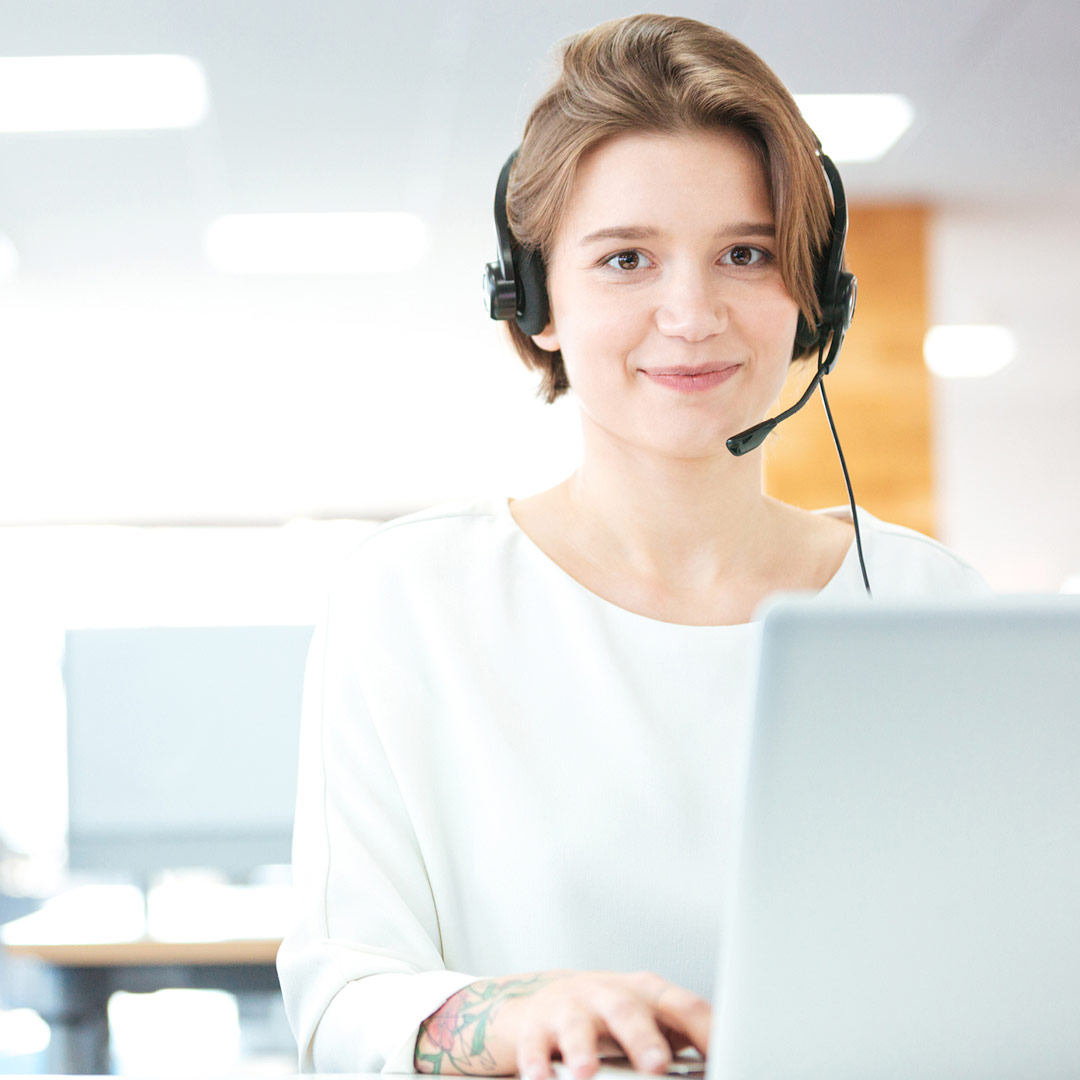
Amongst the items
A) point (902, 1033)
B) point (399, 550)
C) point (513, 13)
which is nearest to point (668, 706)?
point (399, 550)

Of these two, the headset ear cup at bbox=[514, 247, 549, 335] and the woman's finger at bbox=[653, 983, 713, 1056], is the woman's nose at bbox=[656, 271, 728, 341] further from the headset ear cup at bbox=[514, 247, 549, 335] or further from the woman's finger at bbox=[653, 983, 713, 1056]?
the woman's finger at bbox=[653, 983, 713, 1056]

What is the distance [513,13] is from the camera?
3.15m

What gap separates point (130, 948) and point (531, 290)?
1.44 m

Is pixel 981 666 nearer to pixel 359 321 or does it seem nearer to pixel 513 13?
pixel 513 13

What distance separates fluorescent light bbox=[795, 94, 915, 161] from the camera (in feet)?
12.1

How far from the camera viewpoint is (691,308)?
93 centimetres

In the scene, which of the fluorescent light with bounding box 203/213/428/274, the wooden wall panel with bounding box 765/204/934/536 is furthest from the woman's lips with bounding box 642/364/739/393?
the fluorescent light with bounding box 203/213/428/274

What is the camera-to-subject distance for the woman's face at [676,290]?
3.09 feet

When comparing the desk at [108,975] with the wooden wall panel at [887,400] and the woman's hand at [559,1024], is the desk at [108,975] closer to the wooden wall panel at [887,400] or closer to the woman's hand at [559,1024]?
the woman's hand at [559,1024]

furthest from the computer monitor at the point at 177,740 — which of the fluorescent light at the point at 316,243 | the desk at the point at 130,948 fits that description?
the fluorescent light at the point at 316,243

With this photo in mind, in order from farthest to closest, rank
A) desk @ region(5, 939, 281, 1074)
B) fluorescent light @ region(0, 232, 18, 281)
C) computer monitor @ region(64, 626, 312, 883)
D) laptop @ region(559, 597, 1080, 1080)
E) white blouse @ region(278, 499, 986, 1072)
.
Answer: fluorescent light @ region(0, 232, 18, 281) → computer monitor @ region(64, 626, 312, 883) → desk @ region(5, 939, 281, 1074) → white blouse @ region(278, 499, 986, 1072) → laptop @ region(559, 597, 1080, 1080)

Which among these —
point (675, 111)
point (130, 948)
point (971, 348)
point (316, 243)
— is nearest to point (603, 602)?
point (675, 111)

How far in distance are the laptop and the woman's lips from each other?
0.57 meters

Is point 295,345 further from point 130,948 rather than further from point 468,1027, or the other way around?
point 468,1027
